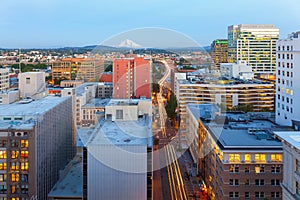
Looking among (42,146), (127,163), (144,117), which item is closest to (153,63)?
(144,117)

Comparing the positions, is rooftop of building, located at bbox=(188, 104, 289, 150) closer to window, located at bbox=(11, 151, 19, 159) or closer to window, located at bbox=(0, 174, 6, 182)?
window, located at bbox=(11, 151, 19, 159)

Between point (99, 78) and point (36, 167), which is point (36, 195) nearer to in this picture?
point (36, 167)

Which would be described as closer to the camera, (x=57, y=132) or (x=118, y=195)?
(x=118, y=195)

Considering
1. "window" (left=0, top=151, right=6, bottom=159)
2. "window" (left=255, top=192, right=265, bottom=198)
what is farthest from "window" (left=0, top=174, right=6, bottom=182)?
"window" (left=255, top=192, right=265, bottom=198)

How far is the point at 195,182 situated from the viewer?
24.5 ft

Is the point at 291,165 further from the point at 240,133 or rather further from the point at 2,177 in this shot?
the point at 2,177

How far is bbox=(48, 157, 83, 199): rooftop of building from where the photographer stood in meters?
5.78

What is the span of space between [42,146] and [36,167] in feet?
1.38

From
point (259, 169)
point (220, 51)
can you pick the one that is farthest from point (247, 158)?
point (220, 51)

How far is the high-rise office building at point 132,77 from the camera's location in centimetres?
1290

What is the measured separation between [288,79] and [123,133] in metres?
3.88

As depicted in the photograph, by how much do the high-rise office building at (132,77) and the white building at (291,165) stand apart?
8671 mm

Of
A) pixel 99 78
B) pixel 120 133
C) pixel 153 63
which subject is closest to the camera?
pixel 120 133

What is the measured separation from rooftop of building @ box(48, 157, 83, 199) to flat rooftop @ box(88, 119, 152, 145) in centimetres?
99
